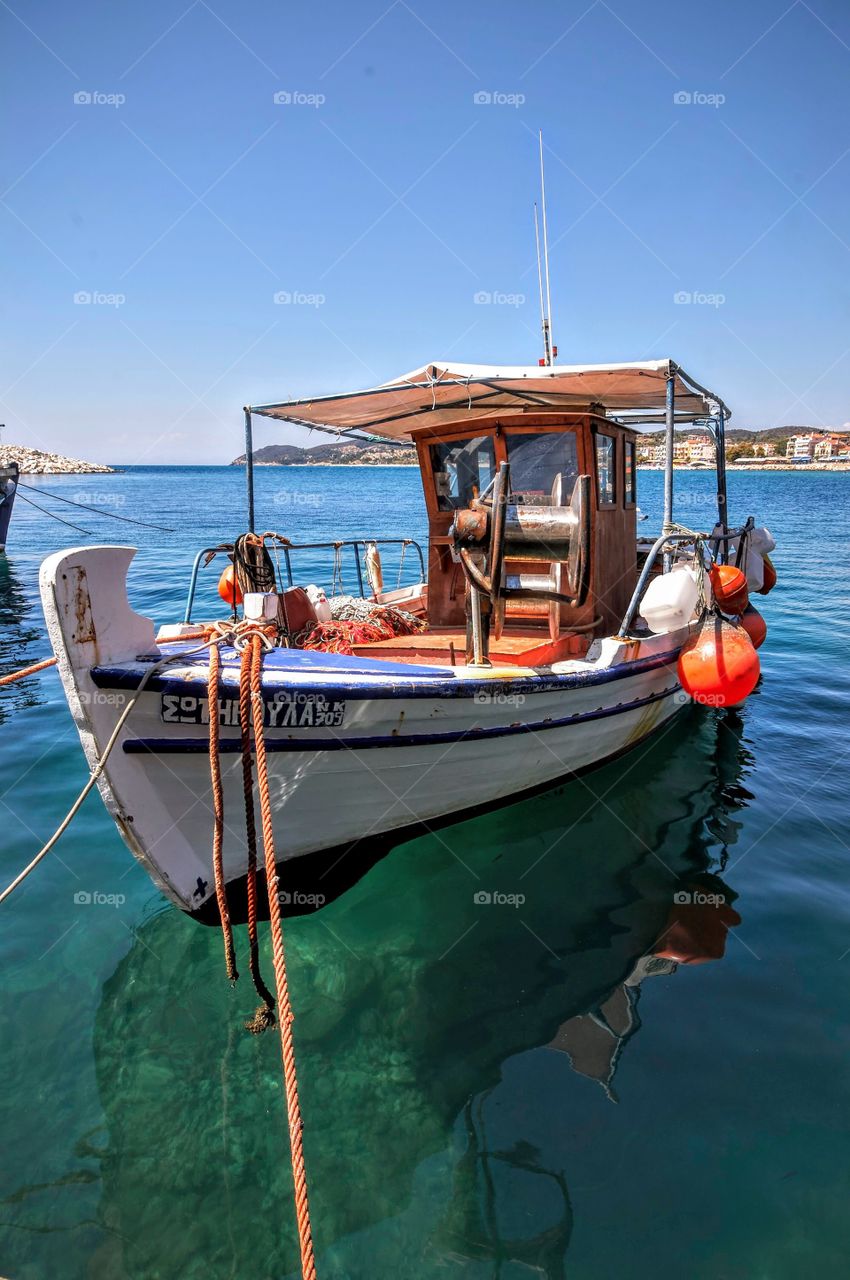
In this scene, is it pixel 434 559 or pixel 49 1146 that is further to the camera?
pixel 434 559

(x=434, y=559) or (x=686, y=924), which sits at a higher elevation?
(x=434, y=559)

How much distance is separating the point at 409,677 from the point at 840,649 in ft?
36.7

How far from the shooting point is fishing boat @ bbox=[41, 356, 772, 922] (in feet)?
12.5

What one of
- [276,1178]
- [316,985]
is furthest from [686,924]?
[276,1178]

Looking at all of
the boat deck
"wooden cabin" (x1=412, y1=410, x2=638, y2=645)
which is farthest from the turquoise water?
"wooden cabin" (x1=412, y1=410, x2=638, y2=645)

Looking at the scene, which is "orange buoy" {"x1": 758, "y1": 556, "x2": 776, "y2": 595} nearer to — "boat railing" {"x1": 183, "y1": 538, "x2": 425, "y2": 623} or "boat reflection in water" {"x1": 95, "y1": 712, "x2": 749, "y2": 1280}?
"boat railing" {"x1": 183, "y1": 538, "x2": 425, "y2": 623}

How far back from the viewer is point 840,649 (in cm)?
1285

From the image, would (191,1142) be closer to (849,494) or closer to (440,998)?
(440,998)

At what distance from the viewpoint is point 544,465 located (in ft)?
22.7

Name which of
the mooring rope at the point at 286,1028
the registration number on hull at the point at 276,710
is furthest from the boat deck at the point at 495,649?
the mooring rope at the point at 286,1028

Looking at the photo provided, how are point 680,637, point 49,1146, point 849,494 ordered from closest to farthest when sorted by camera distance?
point 49,1146
point 680,637
point 849,494

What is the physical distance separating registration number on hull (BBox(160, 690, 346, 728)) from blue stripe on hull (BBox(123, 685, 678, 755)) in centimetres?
14

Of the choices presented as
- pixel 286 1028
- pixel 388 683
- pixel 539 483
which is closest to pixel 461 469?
pixel 539 483

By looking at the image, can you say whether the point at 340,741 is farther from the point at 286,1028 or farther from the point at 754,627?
the point at 754,627
